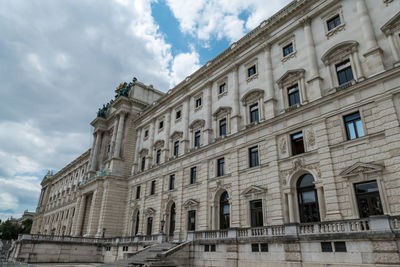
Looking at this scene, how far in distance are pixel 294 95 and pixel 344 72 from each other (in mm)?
4516

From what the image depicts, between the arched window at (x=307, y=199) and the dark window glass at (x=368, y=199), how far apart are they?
10.4 ft

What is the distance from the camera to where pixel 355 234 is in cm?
1548

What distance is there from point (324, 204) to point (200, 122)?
727 inches

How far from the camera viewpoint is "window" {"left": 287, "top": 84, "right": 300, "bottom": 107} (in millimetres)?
25094

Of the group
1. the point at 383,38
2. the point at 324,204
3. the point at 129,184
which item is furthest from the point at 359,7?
the point at 129,184

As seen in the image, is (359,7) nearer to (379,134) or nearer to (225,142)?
(379,134)

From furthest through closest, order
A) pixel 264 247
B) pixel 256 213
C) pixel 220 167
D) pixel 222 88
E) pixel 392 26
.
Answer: pixel 222 88 < pixel 220 167 < pixel 256 213 < pixel 264 247 < pixel 392 26

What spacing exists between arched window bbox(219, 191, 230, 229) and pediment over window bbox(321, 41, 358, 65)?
15.3m

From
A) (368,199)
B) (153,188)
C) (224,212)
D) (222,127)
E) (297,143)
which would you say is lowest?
(368,199)

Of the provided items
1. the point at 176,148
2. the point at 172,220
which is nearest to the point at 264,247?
the point at 172,220

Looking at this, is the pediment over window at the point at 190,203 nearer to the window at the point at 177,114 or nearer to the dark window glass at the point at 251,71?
the window at the point at 177,114

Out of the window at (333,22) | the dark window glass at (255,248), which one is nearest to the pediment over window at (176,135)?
the dark window glass at (255,248)

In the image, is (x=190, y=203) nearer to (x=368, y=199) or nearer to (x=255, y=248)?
(x=255, y=248)

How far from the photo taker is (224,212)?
92.5 feet
